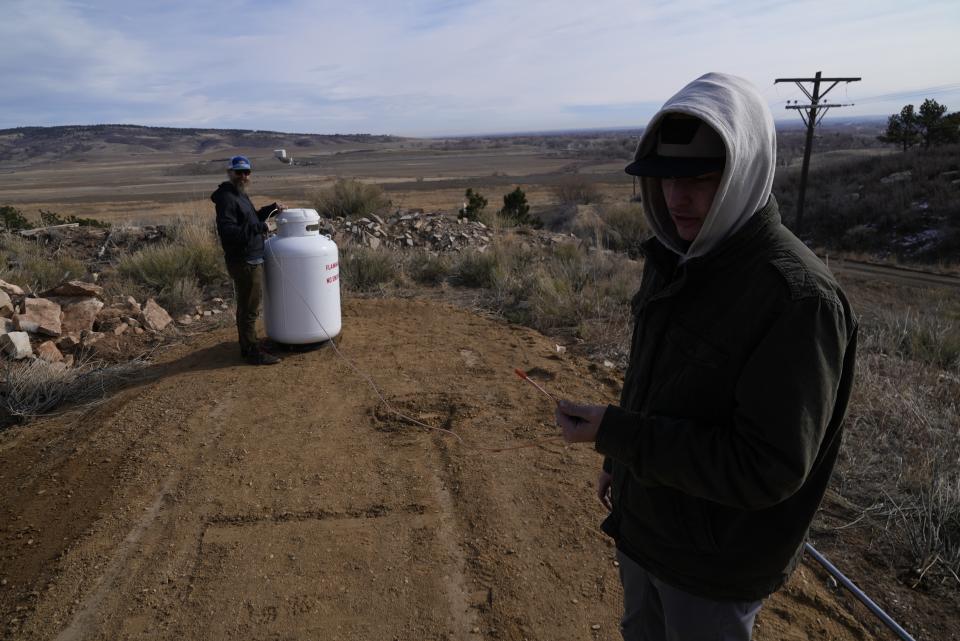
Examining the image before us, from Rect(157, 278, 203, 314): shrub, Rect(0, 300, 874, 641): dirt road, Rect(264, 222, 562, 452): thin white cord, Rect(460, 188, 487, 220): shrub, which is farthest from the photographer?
Rect(460, 188, 487, 220): shrub

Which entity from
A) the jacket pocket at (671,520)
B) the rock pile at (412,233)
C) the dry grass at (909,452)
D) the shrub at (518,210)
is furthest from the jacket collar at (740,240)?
the shrub at (518,210)

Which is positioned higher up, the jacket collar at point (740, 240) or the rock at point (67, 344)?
the jacket collar at point (740, 240)

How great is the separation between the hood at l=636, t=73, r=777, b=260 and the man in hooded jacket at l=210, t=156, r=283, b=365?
4.70 metres

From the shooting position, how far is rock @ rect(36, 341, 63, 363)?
6.01m

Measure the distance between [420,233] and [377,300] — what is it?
5330mm

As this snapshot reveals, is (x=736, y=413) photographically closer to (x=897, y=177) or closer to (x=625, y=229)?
(x=625, y=229)

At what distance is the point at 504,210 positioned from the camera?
19.4 metres

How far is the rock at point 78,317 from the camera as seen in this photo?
6.79 meters

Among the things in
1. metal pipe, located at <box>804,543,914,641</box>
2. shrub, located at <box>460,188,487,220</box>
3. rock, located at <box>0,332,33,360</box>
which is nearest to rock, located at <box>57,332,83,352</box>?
rock, located at <box>0,332,33,360</box>

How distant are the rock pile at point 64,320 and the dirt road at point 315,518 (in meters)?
1.22

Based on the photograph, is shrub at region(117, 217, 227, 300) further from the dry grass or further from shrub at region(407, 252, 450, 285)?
the dry grass

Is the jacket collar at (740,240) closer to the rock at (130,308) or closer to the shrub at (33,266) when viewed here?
the rock at (130,308)

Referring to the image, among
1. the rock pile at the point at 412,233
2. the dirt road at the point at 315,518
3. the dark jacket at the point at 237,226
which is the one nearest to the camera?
the dirt road at the point at 315,518

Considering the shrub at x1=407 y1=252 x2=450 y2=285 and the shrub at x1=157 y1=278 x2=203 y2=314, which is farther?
the shrub at x1=407 y1=252 x2=450 y2=285
